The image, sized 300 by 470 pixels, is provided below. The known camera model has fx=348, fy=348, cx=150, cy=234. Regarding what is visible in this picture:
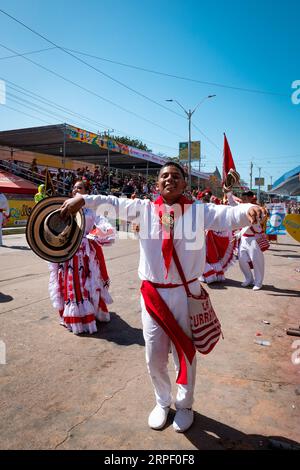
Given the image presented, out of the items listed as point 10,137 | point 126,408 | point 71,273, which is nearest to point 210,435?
point 126,408

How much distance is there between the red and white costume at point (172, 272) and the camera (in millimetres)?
2408

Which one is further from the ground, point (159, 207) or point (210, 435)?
point (159, 207)

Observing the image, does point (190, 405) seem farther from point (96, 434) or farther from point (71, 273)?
point (71, 273)

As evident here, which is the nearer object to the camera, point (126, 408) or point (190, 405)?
point (190, 405)

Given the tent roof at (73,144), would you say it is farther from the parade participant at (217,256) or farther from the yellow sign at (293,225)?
the yellow sign at (293,225)

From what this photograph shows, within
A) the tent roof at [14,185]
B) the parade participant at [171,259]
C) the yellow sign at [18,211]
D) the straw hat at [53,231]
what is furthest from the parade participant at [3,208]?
the parade participant at [171,259]

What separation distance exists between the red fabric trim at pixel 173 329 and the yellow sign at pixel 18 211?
51.4 feet

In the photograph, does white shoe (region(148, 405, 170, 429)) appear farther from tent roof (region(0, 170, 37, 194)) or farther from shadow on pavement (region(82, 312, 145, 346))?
tent roof (region(0, 170, 37, 194))

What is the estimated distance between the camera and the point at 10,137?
1936cm

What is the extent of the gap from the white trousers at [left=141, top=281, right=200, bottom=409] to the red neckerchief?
0.18 metres

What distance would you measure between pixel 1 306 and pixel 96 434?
134 inches

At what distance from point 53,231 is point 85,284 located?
204cm
